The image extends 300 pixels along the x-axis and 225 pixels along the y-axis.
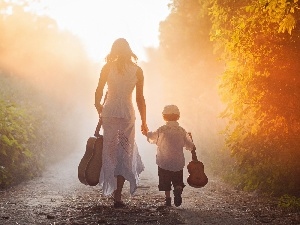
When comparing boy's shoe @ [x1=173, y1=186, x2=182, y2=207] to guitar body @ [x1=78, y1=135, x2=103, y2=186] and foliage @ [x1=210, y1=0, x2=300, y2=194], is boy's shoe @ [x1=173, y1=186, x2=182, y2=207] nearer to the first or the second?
guitar body @ [x1=78, y1=135, x2=103, y2=186]

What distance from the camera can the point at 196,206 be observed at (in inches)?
253

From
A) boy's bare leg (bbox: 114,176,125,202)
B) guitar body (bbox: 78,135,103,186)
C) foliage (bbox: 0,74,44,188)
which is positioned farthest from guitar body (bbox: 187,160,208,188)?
foliage (bbox: 0,74,44,188)

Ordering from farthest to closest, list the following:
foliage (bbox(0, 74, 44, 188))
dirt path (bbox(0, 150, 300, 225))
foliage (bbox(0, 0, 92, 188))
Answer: foliage (bbox(0, 0, 92, 188)) < foliage (bbox(0, 74, 44, 188)) < dirt path (bbox(0, 150, 300, 225))

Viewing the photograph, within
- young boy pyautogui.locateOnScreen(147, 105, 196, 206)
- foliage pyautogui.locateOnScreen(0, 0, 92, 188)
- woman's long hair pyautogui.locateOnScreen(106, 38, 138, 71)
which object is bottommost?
young boy pyautogui.locateOnScreen(147, 105, 196, 206)

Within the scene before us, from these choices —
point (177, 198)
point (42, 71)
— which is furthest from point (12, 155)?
point (42, 71)

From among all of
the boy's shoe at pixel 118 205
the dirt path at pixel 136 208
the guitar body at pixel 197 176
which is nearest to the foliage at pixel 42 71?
the dirt path at pixel 136 208

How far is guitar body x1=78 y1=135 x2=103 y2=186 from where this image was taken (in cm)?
600

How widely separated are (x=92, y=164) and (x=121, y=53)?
1.79 m

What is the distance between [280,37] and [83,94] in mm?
40743

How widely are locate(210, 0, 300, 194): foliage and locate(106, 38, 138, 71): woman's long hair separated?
1.71 meters

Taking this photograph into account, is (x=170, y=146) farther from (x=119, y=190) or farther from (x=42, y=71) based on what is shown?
(x=42, y=71)

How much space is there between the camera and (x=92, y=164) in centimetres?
609

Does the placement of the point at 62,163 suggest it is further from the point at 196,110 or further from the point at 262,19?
the point at 262,19

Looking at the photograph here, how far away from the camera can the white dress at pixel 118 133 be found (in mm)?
6148
